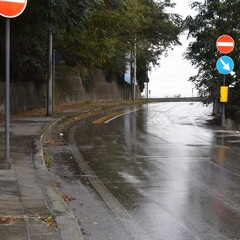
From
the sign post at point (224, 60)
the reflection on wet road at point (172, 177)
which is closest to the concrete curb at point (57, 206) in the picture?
the reflection on wet road at point (172, 177)

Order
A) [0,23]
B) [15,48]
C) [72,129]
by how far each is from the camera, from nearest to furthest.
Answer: [0,23]
[72,129]
[15,48]

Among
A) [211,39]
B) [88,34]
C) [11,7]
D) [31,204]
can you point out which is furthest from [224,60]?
[31,204]

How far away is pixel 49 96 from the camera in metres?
19.4

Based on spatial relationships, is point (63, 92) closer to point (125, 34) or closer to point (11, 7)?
point (125, 34)

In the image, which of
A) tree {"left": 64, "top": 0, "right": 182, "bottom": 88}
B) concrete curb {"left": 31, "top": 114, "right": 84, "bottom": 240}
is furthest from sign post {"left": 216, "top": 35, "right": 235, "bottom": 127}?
concrete curb {"left": 31, "top": 114, "right": 84, "bottom": 240}

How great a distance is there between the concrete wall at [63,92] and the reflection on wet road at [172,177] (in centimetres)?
607

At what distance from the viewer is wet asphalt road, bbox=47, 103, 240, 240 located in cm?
560

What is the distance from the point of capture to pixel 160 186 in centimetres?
781

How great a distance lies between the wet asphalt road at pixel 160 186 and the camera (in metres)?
5.60

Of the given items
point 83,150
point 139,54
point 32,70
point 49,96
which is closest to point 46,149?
point 83,150

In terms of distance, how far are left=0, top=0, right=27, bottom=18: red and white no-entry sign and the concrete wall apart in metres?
10.5

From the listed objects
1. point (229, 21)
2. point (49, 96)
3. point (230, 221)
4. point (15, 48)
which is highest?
point (229, 21)

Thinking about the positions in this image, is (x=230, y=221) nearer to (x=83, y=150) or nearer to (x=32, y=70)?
(x=83, y=150)

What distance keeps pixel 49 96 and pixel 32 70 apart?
10.3 feet
